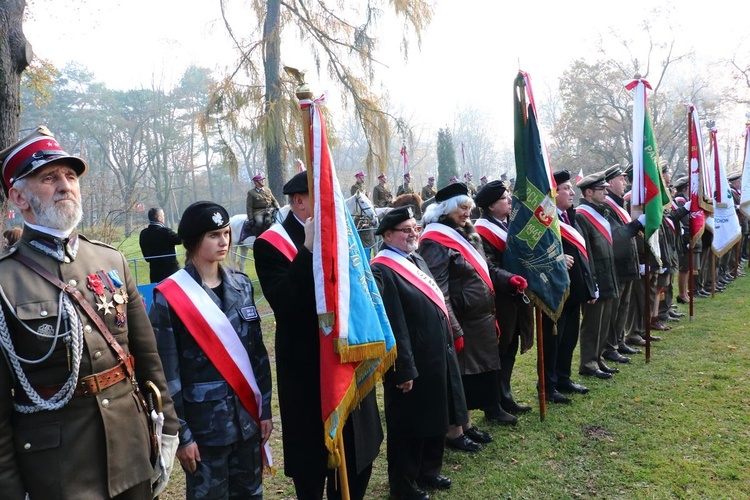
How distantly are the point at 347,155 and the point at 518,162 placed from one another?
5435 cm

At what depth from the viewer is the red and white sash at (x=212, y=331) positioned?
2.82 m

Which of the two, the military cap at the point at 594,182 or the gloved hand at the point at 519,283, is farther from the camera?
the military cap at the point at 594,182

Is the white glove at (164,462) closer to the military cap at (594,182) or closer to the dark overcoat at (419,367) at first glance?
the dark overcoat at (419,367)

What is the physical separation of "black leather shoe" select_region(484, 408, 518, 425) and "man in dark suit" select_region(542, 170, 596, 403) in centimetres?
69

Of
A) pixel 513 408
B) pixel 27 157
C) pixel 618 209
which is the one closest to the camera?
pixel 27 157

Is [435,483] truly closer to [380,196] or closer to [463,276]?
[463,276]

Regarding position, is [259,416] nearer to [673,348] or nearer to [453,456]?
[453,456]

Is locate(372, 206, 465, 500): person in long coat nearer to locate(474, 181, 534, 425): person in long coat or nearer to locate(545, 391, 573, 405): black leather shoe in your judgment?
locate(474, 181, 534, 425): person in long coat

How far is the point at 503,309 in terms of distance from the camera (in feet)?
16.9

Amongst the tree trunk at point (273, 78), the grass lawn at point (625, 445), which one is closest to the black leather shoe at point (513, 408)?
the grass lawn at point (625, 445)

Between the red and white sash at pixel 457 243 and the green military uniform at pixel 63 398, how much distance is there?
2.66 metres

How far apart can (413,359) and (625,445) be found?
213 centimetres

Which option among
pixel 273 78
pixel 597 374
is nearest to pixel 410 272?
pixel 597 374

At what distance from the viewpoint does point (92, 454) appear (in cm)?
214
